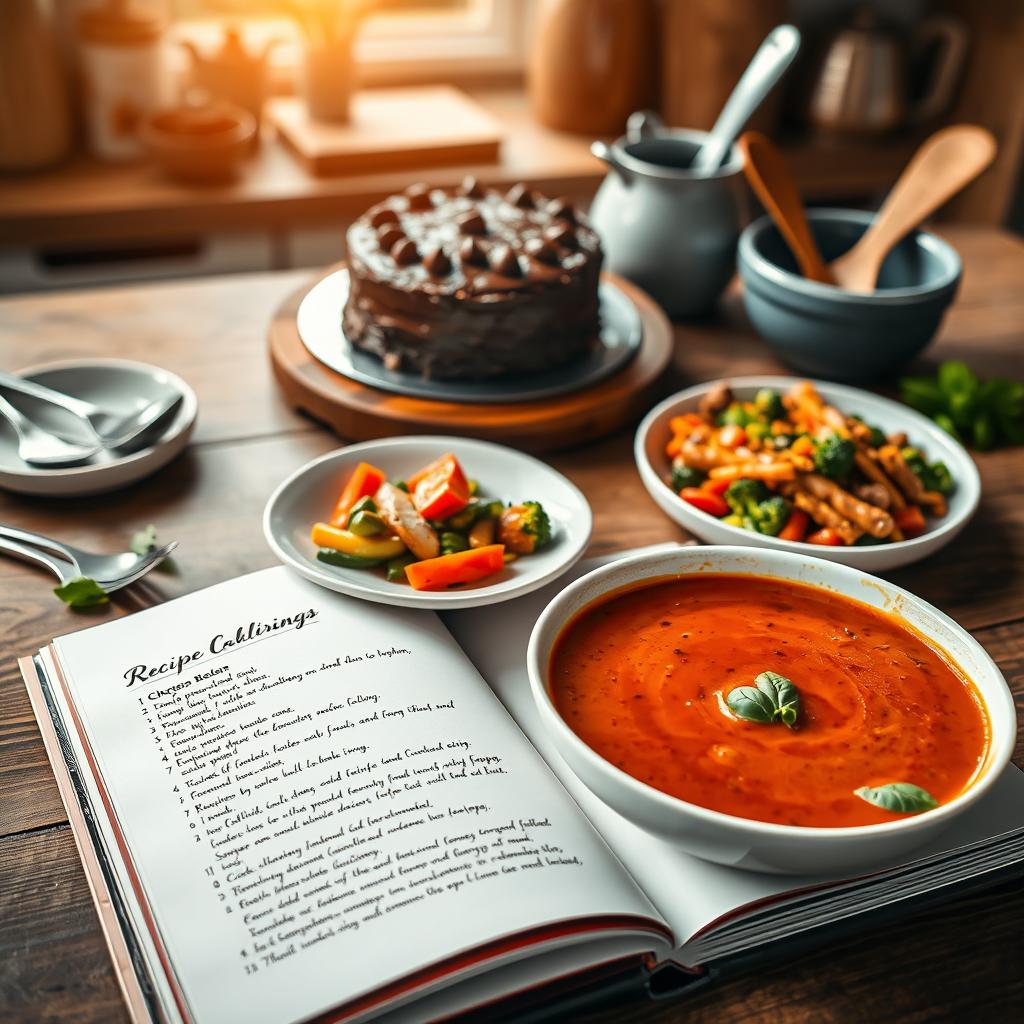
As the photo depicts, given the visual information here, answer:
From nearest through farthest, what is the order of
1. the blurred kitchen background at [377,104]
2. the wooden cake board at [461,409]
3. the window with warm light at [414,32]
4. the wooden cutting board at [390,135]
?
the wooden cake board at [461,409] → the blurred kitchen background at [377,104] → the wooden cutting board at [390,135] → the window with warm light at [414,32]

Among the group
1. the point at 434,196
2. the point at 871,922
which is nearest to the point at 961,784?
the point at 871,922

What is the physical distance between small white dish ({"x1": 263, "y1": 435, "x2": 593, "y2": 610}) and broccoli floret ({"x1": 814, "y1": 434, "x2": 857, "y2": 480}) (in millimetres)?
317

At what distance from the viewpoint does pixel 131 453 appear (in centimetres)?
149

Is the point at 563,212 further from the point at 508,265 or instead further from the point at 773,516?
the point at 773,516

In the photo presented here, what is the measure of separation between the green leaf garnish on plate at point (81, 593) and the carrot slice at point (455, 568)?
0.36 meters

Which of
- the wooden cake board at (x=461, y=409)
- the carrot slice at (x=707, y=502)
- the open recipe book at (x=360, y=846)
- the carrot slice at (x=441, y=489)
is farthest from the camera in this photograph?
the wooden cake board at (x=461, y=409)

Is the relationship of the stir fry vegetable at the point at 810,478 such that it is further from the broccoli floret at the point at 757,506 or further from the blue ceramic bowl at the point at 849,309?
the blue ceramic bowl at the point at 849,309

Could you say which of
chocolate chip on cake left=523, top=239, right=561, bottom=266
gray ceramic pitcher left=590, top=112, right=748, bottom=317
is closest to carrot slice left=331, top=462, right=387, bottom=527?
chocolate chip on cake left=523, top=239, right=561, bottom=266

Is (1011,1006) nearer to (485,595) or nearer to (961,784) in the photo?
(961,784)

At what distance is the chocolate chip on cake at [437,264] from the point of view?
1.57 metres

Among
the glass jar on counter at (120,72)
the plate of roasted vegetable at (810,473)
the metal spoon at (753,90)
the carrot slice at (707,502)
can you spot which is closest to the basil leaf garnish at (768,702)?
the plate of roasted vegetable at (810,473)

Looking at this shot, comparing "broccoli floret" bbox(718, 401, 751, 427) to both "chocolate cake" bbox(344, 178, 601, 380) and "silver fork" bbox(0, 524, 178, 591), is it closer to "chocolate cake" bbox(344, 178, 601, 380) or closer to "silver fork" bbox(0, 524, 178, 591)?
"chocolate cake" bbox(344, 178, 601, 380)

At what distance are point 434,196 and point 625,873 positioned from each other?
1.29 metres

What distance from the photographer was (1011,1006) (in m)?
0.87
